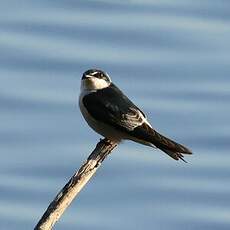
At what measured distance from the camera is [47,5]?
42.7 feet

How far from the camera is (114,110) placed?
8.40 m

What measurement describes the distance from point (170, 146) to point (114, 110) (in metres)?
0.50

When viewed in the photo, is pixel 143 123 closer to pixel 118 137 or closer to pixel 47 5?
pixel 118 137

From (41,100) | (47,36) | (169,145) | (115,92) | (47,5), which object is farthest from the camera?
(47,5)

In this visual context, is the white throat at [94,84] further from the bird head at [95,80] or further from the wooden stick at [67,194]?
the wooden stick at [67,194]

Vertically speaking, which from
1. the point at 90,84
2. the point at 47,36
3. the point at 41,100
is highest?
the point at 47,36

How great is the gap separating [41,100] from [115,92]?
8.11 ft

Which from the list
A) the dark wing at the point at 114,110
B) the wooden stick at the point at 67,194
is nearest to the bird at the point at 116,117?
the dark wing at the point at 114,110

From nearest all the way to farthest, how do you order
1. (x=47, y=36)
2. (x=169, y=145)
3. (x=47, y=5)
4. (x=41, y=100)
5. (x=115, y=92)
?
1. (x=169, y=145)
2. (x=115, y=92)
3. (x=41, y=100)
4. (x=47, y=36)
5. (x=47, y=5)

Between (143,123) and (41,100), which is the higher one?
(41,100)

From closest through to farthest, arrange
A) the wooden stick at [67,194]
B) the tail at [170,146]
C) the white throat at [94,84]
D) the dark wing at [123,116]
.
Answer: the wooden stick at [67,194]
the tail at [170,146]
the dark wing at [123,116]
the white throat at [94,84]

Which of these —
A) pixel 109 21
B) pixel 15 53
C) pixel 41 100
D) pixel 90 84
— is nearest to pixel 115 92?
pixel 90 84

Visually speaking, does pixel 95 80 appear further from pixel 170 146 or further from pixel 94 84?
pixel 170 146

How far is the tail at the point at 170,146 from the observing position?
796 centimetres
